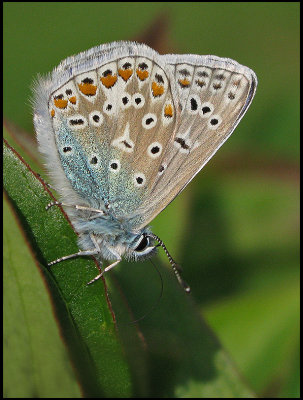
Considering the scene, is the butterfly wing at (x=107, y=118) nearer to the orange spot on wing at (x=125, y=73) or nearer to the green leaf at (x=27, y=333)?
the orange spot on wing at (x=125, y=73)

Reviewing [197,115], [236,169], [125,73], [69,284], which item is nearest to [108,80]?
[125,73]

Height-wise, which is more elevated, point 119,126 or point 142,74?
point 142,74

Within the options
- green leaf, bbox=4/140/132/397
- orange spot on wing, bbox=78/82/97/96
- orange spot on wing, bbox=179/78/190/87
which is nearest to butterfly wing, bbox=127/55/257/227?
orange spot on wing, bbox=179/78/190/87

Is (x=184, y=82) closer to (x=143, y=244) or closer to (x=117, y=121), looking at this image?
(x=117, y=121)

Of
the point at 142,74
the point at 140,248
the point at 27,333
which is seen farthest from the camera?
the point at 142,74

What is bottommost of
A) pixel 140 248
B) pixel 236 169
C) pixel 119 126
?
pixel 236 169

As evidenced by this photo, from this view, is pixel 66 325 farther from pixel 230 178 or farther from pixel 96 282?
pixel 230 178

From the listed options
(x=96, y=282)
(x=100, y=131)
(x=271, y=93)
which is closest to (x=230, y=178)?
(x=271, y=93)

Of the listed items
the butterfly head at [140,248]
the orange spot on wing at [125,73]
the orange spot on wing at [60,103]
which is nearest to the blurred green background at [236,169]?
the orange spot on wing at [60,103]
